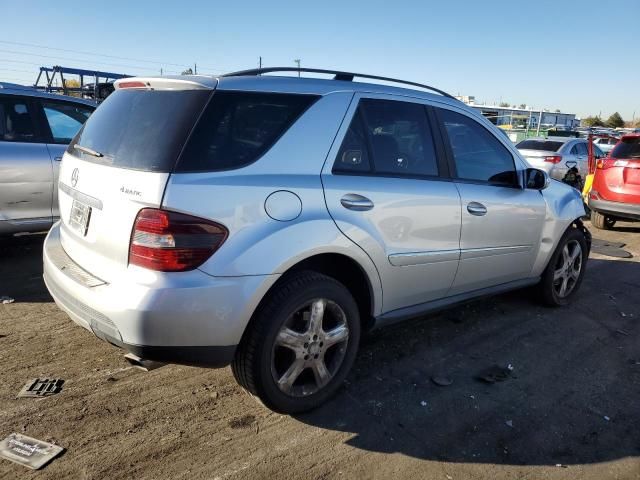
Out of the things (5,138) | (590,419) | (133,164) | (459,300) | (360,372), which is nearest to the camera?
(133,164)

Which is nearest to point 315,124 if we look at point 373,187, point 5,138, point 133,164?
point 373,187

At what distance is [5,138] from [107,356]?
295 centimetres

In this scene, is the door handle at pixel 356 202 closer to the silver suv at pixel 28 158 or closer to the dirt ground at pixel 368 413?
the dirt ground at pixel 368 413

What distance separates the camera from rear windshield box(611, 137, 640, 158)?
8.21m

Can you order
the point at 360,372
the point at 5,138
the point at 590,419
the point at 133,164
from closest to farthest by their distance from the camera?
1. the point at 133,164
2. the point at 590,419
3. the point at 360,372
4. the point at 5,138

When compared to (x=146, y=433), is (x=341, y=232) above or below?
above

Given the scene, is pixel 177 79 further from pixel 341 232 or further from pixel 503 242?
pixel 503 242


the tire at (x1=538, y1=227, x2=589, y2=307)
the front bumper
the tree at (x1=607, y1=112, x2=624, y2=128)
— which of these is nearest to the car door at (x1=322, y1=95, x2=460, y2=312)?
the front bumper

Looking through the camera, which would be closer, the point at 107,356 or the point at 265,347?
the point at 265,347

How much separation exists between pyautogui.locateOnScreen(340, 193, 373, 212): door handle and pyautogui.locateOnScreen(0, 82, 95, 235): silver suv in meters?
3.75

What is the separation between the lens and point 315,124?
2855 mm

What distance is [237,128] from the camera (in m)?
2.60

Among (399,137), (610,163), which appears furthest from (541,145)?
(399,137)

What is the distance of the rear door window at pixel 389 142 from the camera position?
9.96 feet
